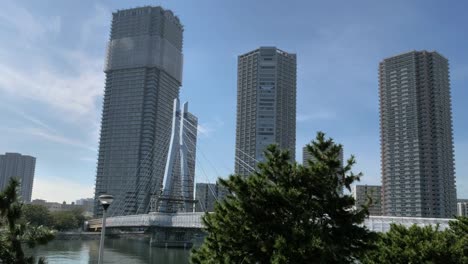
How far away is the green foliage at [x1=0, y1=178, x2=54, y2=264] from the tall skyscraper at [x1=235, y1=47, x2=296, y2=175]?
161 meters

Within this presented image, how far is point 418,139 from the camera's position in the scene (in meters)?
148

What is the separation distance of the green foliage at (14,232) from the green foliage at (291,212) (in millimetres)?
7331

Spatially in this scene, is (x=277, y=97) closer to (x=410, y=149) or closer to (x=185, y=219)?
(x=410, y=149)

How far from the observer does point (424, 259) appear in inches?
888

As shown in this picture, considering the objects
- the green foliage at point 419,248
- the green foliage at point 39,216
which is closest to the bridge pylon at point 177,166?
the green foliage at point 39,216

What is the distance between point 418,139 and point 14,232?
486ft

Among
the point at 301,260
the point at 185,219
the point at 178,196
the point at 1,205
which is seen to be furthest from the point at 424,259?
the point at 178,196

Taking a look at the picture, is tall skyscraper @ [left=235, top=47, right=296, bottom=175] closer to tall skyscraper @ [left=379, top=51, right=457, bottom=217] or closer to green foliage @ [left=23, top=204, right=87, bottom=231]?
tall skyscraper @ [left=379, top=51, right=457, bottom=217]

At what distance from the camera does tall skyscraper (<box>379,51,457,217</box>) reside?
14250 centimetres

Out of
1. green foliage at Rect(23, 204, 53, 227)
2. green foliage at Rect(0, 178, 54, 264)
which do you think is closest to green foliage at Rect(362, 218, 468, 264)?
green foliage at Rect(0, 178, 54, 264)

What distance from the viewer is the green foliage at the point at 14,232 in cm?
1408

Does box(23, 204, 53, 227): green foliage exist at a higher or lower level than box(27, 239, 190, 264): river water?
higher

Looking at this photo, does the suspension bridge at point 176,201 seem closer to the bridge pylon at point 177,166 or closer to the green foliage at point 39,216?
the bridge pylon at point 177,166

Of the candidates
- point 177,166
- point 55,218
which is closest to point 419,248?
point 177,166
